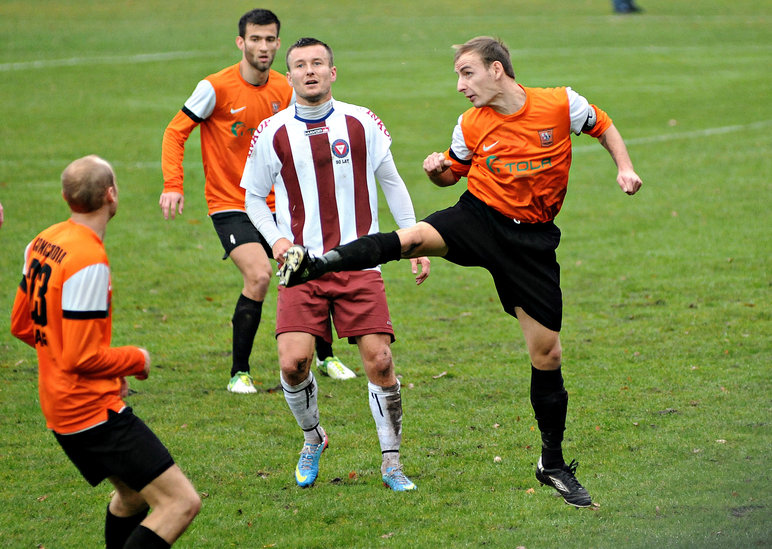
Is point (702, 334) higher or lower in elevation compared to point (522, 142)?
lower

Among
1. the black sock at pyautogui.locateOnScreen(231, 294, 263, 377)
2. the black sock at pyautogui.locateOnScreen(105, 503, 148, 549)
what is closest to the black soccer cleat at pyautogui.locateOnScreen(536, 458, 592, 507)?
the black sock at pyautogui.locateOnScreen(105, 503, 148, 549)

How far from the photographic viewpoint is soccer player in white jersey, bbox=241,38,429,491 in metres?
6.54

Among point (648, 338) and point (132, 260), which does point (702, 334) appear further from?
point (132, 260)

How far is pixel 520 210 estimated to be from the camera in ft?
20.2

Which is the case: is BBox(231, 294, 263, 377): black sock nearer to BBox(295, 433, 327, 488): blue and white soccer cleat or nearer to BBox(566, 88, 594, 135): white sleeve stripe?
BBox(295, 433, 327, 488): blue and white soccer cleat

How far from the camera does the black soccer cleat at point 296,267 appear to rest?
5.65 meters

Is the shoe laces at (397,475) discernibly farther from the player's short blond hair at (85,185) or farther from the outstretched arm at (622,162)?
the player's short blond hair at (85,185)

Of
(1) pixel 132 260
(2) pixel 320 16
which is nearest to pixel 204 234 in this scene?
(1) pixel 132 260

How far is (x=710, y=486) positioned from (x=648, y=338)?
3.67m

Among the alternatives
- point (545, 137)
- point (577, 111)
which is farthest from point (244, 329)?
point (577, 111)

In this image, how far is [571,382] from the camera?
8711 mm

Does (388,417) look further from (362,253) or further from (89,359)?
(89,359)

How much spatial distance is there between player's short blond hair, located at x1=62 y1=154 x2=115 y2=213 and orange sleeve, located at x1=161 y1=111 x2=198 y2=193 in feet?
12.3

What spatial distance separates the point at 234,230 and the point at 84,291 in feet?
14.0
